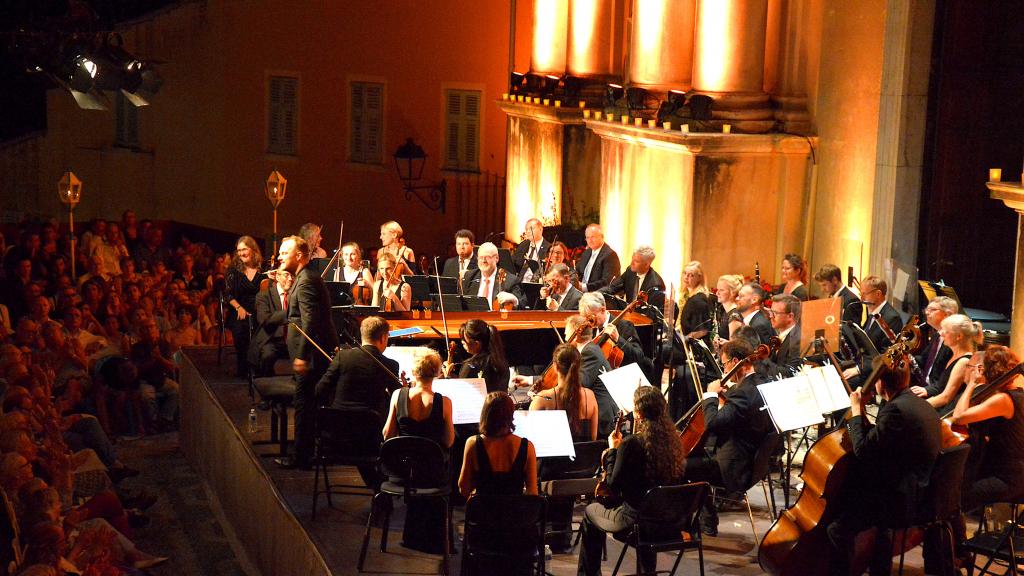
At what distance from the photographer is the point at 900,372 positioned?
7.27 m

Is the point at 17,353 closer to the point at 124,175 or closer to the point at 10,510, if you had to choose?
the point at 10,510

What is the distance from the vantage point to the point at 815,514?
24.1ft

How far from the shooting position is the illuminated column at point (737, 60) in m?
13.6

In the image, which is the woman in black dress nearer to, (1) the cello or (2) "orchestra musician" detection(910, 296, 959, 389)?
(2) "orchestra musician" detection(910, 296, 959, 389)

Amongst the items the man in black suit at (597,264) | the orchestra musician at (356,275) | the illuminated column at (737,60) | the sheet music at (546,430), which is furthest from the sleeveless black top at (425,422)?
the illuminated column at (737,60)

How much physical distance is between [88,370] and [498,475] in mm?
6848

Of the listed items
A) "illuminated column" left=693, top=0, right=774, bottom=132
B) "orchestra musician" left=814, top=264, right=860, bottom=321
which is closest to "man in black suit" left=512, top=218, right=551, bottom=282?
"illuminated column" left=693, top=0, right=774, bottom=132

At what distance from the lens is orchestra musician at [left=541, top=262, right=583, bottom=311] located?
11.7 m

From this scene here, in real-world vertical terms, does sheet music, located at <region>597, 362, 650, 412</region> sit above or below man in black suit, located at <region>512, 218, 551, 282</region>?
below

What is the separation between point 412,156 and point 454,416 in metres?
13.5

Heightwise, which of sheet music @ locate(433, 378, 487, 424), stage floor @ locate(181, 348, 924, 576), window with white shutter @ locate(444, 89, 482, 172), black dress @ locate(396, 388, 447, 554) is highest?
window with white shutter @ locate(444, 89, 482, 172)

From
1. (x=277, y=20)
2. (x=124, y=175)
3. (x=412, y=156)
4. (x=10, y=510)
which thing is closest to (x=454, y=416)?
(x=10, y=510)

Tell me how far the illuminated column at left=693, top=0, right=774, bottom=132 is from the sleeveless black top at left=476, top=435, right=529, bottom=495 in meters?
7.03

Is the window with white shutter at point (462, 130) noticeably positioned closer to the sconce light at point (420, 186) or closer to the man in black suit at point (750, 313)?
the sconce light at point (420, 186)
